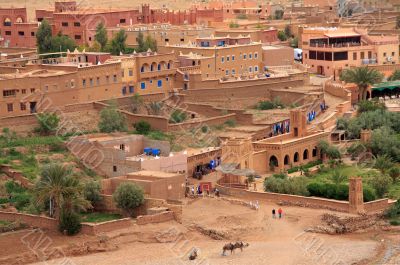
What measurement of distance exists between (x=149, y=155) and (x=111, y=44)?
14865 mm

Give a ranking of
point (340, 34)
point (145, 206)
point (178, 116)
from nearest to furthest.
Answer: point (145, 206)
point (178, 116)
point (340, 34)

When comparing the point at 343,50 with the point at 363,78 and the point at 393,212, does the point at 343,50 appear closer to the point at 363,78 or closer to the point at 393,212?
the point at 363,78

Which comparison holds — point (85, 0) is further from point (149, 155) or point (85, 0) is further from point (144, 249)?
point (144, 249)

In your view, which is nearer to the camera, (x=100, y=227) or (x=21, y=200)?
(x=100, y=227)

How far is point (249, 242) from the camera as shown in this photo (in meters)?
41.0

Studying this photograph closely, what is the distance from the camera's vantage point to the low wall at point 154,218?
135 feet

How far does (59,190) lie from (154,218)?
3.11 meters

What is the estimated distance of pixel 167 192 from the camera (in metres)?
43.8

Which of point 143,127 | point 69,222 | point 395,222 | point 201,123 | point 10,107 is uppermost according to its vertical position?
Result: point 10,107

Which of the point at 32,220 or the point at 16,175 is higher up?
the point at 16,175

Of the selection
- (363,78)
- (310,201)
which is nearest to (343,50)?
(363,78)

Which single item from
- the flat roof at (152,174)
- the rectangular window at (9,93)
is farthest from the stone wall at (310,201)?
the rectangular window at (9,93)

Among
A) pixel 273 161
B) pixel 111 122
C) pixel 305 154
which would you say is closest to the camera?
pixel 273 161

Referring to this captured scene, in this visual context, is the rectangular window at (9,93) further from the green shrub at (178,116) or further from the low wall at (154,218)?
the low wall at (154,218)
